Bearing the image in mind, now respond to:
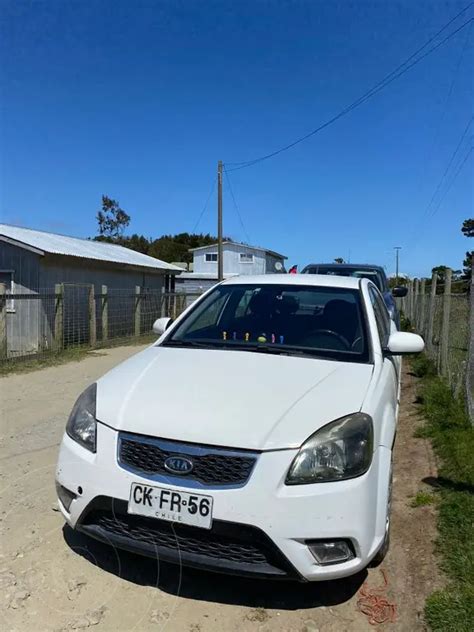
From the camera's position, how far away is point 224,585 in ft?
9.32

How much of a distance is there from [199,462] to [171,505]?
23 cm

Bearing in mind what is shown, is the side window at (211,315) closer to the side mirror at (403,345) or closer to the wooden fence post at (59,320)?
the side mirror at (403,345)

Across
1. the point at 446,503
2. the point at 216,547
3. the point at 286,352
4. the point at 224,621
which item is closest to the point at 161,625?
the point at 224,621

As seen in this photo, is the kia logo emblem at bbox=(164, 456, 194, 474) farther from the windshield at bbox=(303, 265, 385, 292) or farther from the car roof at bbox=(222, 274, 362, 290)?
the windshield at bbox=(303, 265, 385, 292)

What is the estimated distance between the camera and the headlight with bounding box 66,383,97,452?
2.76 m

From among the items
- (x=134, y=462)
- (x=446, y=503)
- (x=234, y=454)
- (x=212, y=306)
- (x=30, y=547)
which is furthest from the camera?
(x=212, y=306)

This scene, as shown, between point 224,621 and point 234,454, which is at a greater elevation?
point 234,454

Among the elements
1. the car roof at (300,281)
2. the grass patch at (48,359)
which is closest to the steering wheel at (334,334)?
the car roof at (300,281)

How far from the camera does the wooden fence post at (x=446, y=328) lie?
739cm

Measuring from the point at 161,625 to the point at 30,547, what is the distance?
42.3 inches

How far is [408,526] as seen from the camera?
11.7 ft

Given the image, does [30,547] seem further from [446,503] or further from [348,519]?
[446,503]

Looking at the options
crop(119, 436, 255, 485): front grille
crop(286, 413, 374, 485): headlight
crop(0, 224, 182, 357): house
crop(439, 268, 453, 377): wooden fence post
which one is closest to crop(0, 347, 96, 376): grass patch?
crop(0, 224, 182, 357): house

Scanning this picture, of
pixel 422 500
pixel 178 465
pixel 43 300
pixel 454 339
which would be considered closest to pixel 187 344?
pixel 178 465
